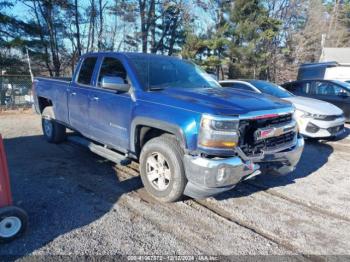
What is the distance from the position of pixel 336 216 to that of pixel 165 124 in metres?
2.43

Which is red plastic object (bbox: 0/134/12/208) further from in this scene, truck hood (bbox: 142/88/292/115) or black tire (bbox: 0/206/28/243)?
truck hood (bbox: 142/88/292/115)

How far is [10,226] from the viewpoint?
3033 millimetres

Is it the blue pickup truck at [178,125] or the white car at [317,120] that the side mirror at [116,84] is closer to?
the blue pickup truck at [178,125]

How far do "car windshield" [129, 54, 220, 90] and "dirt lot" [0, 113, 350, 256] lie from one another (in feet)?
5.17

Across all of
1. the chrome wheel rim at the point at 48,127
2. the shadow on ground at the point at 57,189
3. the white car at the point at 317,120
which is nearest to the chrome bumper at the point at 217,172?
the shadow on ground at the point at 57,189

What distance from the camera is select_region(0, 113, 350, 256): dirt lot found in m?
3.04

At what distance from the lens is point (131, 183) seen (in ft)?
15.1

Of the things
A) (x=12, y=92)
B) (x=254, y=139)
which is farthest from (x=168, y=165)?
(x=12, y=92)

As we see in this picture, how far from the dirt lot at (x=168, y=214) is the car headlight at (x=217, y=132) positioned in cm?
94

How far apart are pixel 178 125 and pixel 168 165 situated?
0.58 meters

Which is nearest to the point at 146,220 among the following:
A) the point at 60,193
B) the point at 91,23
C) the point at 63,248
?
the point at 63,248

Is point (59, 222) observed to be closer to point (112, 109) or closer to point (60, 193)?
point (60, 193)

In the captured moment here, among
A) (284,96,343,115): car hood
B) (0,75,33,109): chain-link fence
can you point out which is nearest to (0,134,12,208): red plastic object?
(284,96,343,115): car hood

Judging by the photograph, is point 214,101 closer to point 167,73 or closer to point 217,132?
point 217,132
